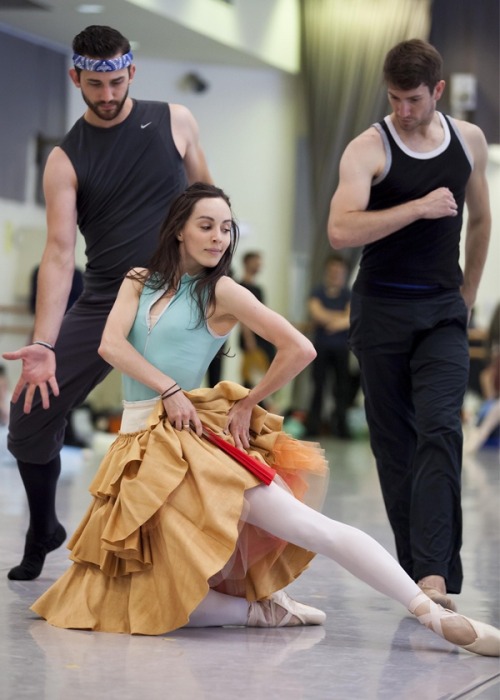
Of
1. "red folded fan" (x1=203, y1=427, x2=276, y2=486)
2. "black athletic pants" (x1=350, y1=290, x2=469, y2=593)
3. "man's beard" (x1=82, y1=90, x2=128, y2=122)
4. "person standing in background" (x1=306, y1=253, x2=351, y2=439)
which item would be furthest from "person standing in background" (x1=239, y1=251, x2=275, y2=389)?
"red folded fan" (x1=203, y1=427, x2=276, y2=486)

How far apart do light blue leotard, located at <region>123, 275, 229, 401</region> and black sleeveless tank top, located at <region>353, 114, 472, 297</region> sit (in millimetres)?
673

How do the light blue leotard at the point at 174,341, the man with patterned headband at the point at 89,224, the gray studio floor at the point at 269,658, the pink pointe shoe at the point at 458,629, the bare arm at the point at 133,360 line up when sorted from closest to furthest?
the gray studio floor at the point at 269,658
the pink pointe shoe at the point at 458,629
the bare arm at the point at 133,360
the light blue leotard at the point at 174,341
the man with patterned headband at the point at 89,224

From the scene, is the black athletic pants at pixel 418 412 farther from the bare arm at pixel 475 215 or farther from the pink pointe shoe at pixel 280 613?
the pink pointe shoe at pixel 280 613

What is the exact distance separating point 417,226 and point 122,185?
85 centimetres

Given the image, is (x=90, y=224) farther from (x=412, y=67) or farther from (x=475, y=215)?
(x=475, y=215)

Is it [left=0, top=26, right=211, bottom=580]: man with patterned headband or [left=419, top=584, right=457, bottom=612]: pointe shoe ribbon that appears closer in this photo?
[left=419, top=584, right=457, bottom=612]: pointe shoe ribbon

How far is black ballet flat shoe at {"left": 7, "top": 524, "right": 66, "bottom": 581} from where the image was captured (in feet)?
12.7

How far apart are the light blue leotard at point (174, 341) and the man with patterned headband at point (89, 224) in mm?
389

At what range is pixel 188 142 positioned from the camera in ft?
12.8

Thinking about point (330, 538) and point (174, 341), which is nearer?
point (330, 538)

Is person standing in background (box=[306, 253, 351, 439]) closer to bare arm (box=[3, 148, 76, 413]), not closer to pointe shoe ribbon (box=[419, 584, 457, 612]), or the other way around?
bare arm (box=[3, 148, 76, 413])

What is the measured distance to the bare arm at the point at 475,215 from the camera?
3.79 metres

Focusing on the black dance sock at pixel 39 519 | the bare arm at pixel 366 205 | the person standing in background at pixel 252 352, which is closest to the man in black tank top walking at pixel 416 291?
the bare arm at pixel 366 205

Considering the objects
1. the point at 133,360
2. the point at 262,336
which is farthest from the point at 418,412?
the point at 133,360
